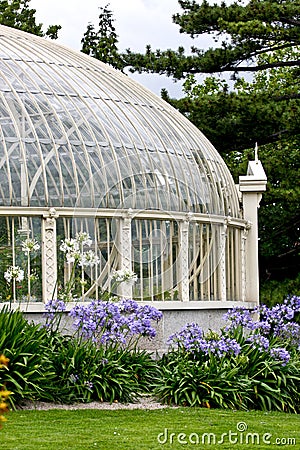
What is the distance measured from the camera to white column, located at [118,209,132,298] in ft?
49.6

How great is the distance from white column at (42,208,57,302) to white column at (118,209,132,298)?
1.06 meters

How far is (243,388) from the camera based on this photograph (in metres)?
12.0

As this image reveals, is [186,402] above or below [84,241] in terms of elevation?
below

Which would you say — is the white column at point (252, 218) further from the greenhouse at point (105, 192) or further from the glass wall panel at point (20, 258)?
the glass wall panel at point (20, 258)

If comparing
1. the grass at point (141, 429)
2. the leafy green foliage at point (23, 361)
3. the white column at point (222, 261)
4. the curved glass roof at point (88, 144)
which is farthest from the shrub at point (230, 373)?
the white column at point (222, 261)

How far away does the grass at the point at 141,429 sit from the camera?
938cm

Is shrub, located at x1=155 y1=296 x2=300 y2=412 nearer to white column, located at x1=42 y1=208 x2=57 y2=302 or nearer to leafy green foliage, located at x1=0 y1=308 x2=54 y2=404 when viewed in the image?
leafy green foliage, located at x1=0 y1=308 x2=54 y2=404

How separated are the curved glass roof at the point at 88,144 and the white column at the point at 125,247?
0.22m

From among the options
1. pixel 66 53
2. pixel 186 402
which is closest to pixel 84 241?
pixel 186 402

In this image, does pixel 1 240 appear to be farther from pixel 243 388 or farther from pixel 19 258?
pixel 243 388

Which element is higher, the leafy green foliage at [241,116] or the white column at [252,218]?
the leafy green foliage at [241,116]

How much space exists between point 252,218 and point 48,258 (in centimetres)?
466

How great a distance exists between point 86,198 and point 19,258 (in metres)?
1.29

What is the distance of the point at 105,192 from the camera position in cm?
1509
